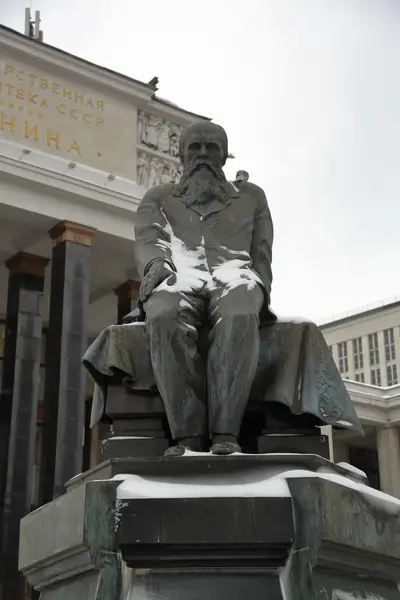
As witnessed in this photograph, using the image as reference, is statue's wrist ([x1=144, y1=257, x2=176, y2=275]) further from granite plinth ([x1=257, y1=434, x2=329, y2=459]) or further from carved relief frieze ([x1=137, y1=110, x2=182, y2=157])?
carved relief frieze ([x1=137, y1=110, x2=182, y2=157])

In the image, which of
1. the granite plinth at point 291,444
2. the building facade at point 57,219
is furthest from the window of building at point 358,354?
the granite plinth at point 291,444

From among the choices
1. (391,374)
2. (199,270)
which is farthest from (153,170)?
(391,374)

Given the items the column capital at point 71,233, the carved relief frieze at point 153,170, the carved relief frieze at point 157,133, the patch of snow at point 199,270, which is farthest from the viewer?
the carved relief frieze at point 157,133

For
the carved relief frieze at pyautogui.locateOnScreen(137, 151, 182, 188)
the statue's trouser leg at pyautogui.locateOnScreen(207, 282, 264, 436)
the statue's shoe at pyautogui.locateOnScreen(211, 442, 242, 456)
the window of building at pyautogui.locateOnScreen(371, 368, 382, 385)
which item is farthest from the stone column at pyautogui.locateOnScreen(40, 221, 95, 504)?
the window of building at pyautogui.locateOnScreen(371, 368, 382, 385)

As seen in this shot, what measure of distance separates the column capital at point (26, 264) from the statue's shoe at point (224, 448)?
16499mm

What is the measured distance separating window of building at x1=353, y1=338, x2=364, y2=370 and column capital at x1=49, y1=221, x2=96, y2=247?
4322 centimetres

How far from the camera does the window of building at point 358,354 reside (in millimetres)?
60594

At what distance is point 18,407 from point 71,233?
153 inches

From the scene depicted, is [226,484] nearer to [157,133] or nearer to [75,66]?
[75,66]

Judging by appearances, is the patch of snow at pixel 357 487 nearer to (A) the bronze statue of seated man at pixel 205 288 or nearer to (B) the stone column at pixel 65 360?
(A) the bronze statue of seated man at pixel 205 288

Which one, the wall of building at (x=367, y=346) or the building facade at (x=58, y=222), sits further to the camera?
the wall of building at (x=367, y=346)

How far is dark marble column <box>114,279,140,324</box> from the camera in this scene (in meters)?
21.9

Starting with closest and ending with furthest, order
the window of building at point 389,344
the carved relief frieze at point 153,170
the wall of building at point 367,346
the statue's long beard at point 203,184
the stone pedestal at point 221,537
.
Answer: the stone pedestal at point 221,537, the statue's long beard at point 203,184, the carved relief frieze at point 153,170, the window of building at point 389,344, the wall of building at point 367,346

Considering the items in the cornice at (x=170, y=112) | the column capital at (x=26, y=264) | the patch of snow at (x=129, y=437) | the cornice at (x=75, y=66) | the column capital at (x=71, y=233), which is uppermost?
the cornice at (x=75, y=66)
